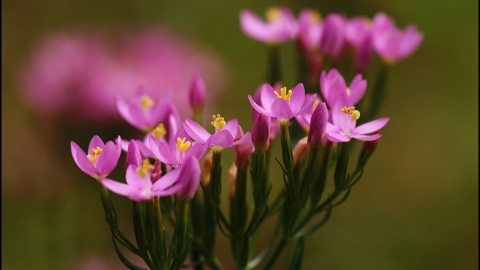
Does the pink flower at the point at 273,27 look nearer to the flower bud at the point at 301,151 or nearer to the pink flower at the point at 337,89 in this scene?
the pink flower at the point at 337,89

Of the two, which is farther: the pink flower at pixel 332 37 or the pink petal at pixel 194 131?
the pink flower at pixel 332 37

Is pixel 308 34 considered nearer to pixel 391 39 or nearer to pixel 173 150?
pixel 391 39

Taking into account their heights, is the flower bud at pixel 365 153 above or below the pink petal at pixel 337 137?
below

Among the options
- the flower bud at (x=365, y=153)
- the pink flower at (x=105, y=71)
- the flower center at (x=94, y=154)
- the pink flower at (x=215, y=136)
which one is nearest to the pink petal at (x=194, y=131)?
the pink flower at (x=215, y=136)

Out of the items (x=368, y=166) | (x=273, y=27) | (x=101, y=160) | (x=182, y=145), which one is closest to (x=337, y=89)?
(x=182, y=145)

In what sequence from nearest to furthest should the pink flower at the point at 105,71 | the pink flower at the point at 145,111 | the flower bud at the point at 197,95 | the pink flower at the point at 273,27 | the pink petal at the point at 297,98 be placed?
the pink petal at the point at 297,98 → the pink flower at the point at 145,111 → the flower bud at the point at 197,95 → the pink flower at the point at 273,27 → the pink flower at the point at 105,71

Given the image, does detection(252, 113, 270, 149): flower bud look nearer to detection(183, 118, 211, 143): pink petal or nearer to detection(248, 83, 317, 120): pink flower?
detection(248, 83, 317, 120): pink flower

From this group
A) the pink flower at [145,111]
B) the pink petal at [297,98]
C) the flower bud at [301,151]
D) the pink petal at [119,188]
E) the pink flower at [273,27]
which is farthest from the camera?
the pink flower at [273,27]
